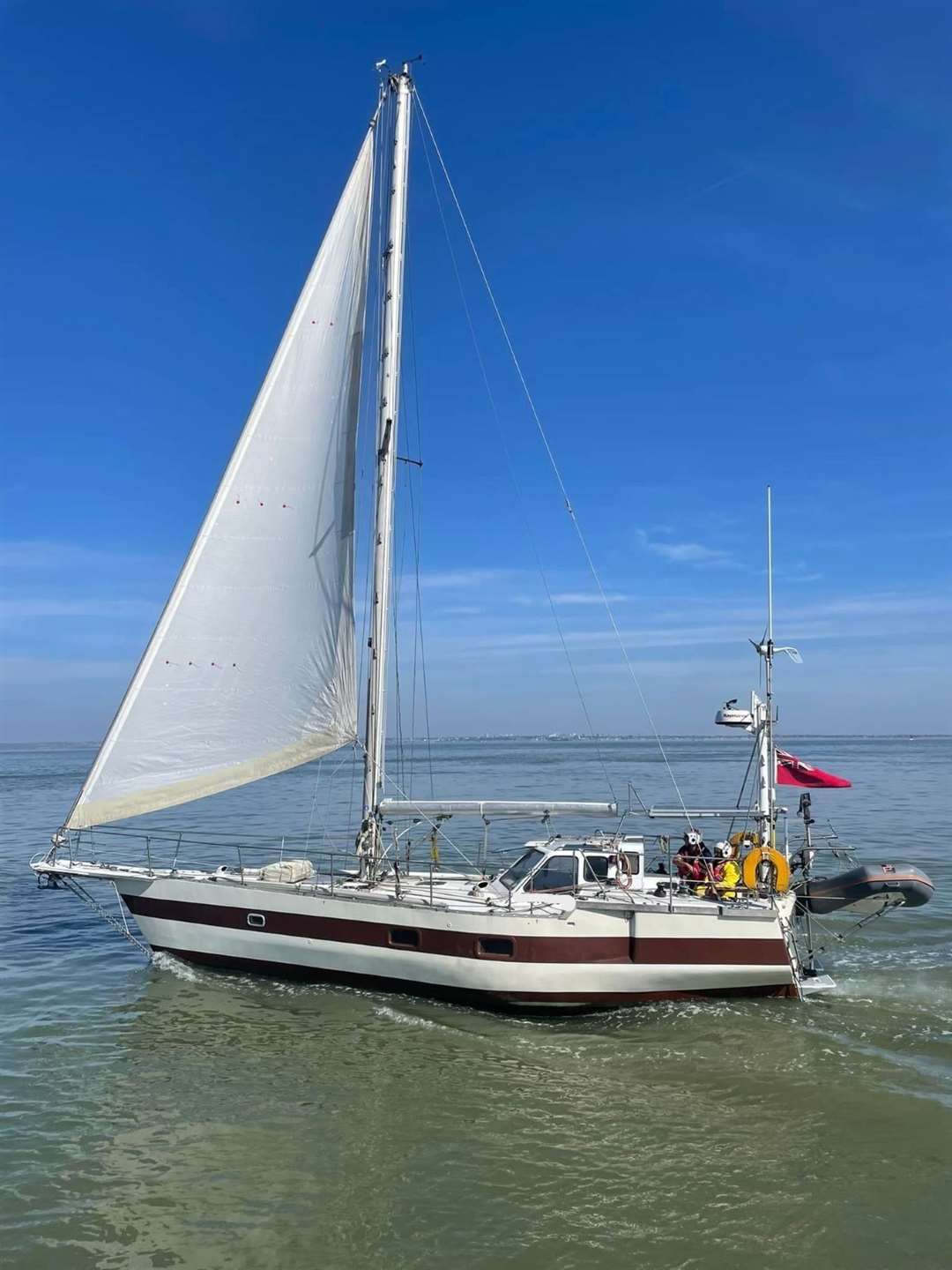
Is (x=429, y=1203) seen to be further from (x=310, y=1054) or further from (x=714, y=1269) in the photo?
(x=310, y=1054)

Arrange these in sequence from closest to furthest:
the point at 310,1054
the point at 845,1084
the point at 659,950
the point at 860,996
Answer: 1. the point at 845,1084
2. the point at 310,1054
3. the point at 659,950
4. the point at 860,996

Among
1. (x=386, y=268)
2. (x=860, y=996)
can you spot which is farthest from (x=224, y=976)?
(x=386, y=268)

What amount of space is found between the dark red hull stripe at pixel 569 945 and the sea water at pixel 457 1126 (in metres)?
0.91

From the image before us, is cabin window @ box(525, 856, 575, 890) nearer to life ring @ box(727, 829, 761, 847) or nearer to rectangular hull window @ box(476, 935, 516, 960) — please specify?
rectangular hull window @ box(476, 935, 516, 960)

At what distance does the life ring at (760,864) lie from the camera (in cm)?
1539

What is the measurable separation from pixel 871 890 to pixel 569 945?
17.1 ft

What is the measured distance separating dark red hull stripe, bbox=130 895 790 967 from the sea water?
0.91m

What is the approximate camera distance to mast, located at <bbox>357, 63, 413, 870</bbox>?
54.9ft

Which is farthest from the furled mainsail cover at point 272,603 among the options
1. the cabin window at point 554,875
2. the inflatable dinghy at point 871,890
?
the inflatable dinghy at point 871,890

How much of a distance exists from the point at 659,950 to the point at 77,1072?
8689mm

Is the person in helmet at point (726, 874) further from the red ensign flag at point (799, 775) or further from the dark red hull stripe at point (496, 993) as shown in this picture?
the red ensign flag at point (799, 775)

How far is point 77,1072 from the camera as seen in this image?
12180 mm

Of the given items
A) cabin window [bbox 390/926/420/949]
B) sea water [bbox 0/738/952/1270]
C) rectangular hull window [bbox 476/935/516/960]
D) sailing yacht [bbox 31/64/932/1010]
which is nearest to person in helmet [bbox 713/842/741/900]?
sailing yacht [bbox 31/64/932/1010]

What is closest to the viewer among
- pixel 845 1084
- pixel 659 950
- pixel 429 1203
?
pixel 429 1203
